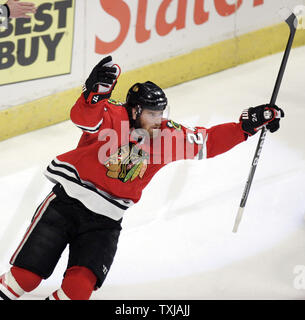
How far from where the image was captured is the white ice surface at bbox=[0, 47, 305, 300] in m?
3.63

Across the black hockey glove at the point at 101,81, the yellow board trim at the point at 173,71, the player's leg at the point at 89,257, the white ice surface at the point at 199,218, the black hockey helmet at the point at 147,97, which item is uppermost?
the black hockey glove at the point at 101,81

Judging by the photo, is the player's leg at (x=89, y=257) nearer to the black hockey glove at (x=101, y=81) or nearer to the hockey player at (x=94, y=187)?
the hockey player at (x=94, y=187)

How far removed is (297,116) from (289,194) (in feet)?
4.58

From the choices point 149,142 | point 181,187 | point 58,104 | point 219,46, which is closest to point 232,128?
point 149,142

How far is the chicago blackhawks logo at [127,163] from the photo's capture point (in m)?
3.11

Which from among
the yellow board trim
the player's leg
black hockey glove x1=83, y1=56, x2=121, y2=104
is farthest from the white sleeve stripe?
the yellow board trim

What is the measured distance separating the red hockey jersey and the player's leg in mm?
55

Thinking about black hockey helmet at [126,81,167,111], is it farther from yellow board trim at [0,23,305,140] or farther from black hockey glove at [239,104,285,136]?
yellow board trim at [0,23,305,140]

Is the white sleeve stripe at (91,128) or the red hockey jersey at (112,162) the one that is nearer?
the white sleeve stripe at (91,128)

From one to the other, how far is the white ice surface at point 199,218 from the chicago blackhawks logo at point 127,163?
67cm

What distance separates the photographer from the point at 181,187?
470cm

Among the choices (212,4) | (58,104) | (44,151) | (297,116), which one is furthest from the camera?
(212,4)

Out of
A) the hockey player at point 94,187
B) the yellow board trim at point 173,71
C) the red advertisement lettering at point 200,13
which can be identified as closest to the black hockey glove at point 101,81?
the hockey player at point 94,187

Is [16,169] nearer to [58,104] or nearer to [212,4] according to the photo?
[58,104]
